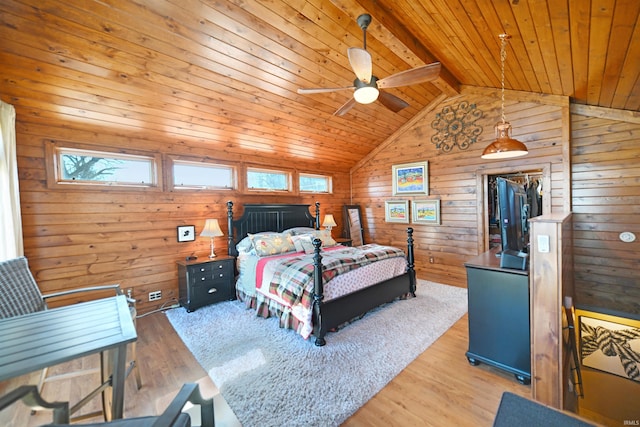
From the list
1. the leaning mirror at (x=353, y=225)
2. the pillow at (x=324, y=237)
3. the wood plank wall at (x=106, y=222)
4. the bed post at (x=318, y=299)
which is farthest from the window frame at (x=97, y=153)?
the leaning mirror at (x=353, y=225)

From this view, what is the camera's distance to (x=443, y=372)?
2.20 m

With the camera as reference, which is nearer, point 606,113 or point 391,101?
point 391,101

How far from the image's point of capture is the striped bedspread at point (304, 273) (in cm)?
271

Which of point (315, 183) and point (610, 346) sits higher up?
point (315, 183)

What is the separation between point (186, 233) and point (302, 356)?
262 centimetres

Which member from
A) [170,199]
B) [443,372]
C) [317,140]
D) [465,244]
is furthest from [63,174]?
[465,244]

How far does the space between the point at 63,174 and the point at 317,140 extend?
366 centimetres

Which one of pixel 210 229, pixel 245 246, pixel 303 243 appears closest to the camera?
pixel 210 229

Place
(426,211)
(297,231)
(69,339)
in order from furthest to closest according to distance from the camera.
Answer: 1. (426,211)
2. (297,231)
3. (69,339)

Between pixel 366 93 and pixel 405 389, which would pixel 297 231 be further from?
pixel 405 389

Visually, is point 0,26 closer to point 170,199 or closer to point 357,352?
point 170,199

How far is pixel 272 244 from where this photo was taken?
12.8 feet

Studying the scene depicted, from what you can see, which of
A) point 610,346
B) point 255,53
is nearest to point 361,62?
point 255,53

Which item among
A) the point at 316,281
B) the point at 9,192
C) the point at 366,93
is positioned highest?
the point at 366,93
